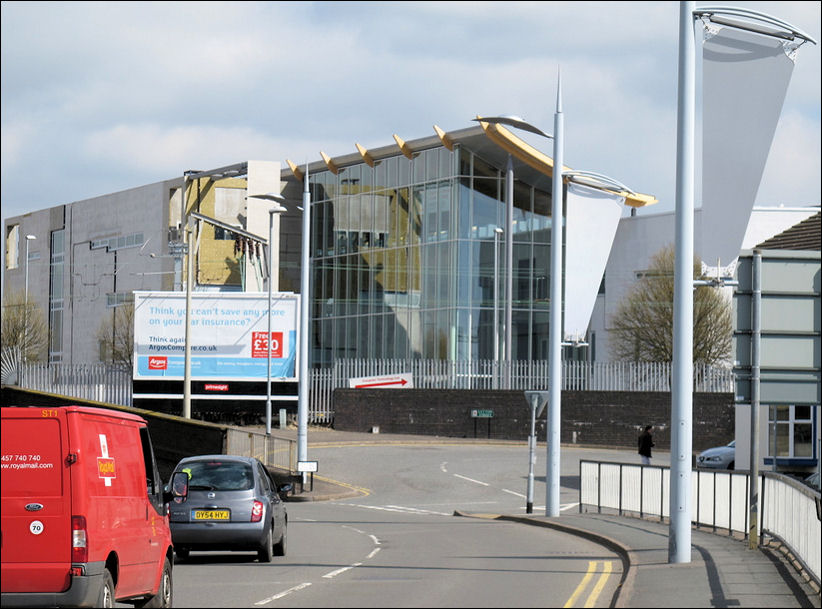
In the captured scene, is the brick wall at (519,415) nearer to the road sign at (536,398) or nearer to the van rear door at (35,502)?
the road sign at (536,398)

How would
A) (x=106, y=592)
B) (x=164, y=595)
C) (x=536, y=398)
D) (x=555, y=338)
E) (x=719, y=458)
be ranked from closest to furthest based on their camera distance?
(x=106, y=592) < (x=164, y=595) < (x=555, y=338) < (x=536, y=398) < (x=719, y=458)

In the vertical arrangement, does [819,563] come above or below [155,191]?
below

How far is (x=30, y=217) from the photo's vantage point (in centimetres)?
9069

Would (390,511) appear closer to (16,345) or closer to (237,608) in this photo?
(237,608)

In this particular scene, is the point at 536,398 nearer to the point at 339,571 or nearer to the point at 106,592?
the point at 339,571

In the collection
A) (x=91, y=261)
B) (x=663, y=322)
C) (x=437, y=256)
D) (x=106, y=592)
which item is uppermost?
(x=91, y=261)

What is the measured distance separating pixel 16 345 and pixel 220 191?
50.0 ft

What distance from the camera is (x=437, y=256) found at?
63.4 metres

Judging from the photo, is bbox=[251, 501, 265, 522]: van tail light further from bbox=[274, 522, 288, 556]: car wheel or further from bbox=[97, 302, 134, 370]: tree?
bbox=[97, 302, 134, 370]: tree

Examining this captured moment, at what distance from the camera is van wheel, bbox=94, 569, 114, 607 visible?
10.2 metres

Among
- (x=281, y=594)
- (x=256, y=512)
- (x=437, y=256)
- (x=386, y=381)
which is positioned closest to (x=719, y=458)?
(x=386, y=381)

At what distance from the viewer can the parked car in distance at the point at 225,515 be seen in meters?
17.5

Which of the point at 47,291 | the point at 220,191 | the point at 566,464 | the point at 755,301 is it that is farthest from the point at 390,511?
the point at 47,291

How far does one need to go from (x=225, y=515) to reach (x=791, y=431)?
80.4 feet
